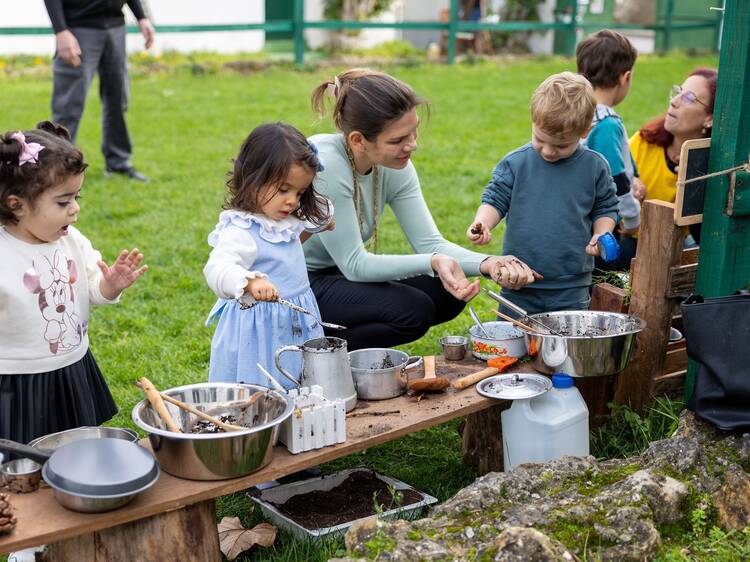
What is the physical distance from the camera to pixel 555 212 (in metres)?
3.88

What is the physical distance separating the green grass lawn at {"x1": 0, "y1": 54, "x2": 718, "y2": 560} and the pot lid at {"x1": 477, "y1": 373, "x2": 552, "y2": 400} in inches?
19.5

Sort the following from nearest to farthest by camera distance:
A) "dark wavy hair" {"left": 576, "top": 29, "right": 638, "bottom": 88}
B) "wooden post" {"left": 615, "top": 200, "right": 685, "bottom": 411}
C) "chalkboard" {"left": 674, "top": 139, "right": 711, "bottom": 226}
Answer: "chalkboard" {"left": 674, "top": 139, "right": 711, "bottom": 226} < "wooden post" {"left": 615, "top": 200, "right": 685, "bottom": 411} < "dark wavy hair" {"left": 576, "top": 29, "right": 638, "bottom": 88}

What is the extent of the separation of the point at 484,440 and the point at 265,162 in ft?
4.22

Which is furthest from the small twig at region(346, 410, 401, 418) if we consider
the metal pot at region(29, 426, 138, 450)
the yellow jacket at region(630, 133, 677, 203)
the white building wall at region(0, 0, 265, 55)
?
the white building wall at region(0, 0, 265, 55)

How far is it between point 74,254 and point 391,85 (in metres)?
1.25

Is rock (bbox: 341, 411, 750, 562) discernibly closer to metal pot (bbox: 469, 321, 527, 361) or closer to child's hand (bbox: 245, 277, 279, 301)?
metal pot (bbox: 469, 321, 527, 361)

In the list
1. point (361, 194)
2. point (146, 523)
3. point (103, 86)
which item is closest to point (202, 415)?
point (146, 523)

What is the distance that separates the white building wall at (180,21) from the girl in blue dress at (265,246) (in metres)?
11.5

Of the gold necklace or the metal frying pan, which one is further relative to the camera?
the gold necklace

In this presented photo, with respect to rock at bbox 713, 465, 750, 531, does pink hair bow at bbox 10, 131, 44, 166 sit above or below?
above

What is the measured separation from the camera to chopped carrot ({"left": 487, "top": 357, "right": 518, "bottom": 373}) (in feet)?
11.4

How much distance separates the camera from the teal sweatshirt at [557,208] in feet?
12.7

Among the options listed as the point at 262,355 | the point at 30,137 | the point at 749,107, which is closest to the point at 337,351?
the point at 262,355

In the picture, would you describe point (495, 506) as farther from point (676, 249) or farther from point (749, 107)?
point (749, 107)
